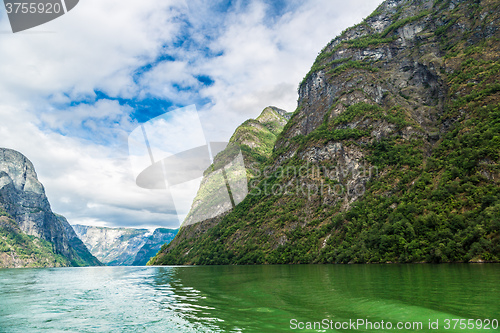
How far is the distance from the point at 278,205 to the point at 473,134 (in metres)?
84.5

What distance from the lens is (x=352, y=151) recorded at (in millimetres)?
128000

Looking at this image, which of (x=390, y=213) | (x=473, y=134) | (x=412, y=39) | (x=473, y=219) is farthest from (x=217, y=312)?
(x=412, y=39)

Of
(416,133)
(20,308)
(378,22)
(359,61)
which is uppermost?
(378,22)

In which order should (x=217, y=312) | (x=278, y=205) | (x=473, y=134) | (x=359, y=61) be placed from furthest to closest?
(x=359, y=61) → (x=278, y=205) → (x=473, y=134) → (x=217, y=312)

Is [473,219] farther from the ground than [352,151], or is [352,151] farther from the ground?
[352,151]

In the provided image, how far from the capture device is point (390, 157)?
11494 cm

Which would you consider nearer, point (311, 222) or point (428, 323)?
point (428, 323)

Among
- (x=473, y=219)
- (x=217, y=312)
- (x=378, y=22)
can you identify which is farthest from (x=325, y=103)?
(x=217, y=312)

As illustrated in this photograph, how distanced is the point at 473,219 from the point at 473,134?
3399cm

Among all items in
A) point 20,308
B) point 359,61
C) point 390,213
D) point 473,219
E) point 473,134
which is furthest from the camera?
point 359,61

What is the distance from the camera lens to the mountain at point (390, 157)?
74.9 metres

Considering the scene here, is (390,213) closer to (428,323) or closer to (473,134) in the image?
(473,134)

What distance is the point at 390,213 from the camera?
92.5m

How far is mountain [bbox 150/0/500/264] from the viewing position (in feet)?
246
